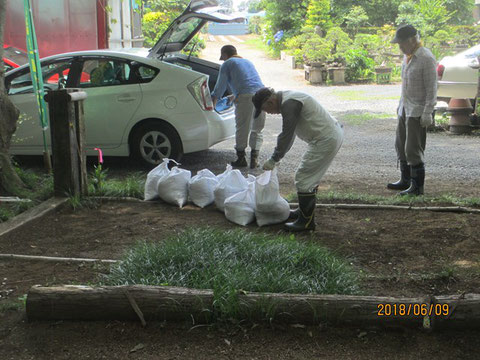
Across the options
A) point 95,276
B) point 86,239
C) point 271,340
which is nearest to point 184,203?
point 86,239

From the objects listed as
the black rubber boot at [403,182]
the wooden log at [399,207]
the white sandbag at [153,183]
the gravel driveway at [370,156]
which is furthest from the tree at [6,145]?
the black rubber boot at [403,182]

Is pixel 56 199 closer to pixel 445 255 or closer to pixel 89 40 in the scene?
pixel 445 255

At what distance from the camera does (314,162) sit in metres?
5.89

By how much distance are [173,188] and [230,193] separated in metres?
0.70

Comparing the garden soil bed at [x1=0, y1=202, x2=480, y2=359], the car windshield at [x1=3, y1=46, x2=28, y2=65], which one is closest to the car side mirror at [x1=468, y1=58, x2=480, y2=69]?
the garden soil bed at [x1=0, y1=202, x2=480, y2=359]

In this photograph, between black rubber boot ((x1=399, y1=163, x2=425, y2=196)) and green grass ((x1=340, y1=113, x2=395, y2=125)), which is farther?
green grass ((x1=340, y1=113, x2=395, y2=125))

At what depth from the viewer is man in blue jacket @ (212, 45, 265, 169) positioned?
8.93 m

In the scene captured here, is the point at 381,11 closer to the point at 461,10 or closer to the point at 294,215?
the point at 461,10

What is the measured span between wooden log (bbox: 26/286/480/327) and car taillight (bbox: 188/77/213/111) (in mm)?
5064

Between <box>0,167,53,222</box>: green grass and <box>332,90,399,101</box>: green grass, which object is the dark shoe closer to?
<box>0,167,53,222</box>: green grass

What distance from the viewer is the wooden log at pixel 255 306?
367cm

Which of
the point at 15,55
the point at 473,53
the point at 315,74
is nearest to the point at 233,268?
the point at 473,53

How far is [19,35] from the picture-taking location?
15.4m

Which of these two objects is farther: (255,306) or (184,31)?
(184,31)
